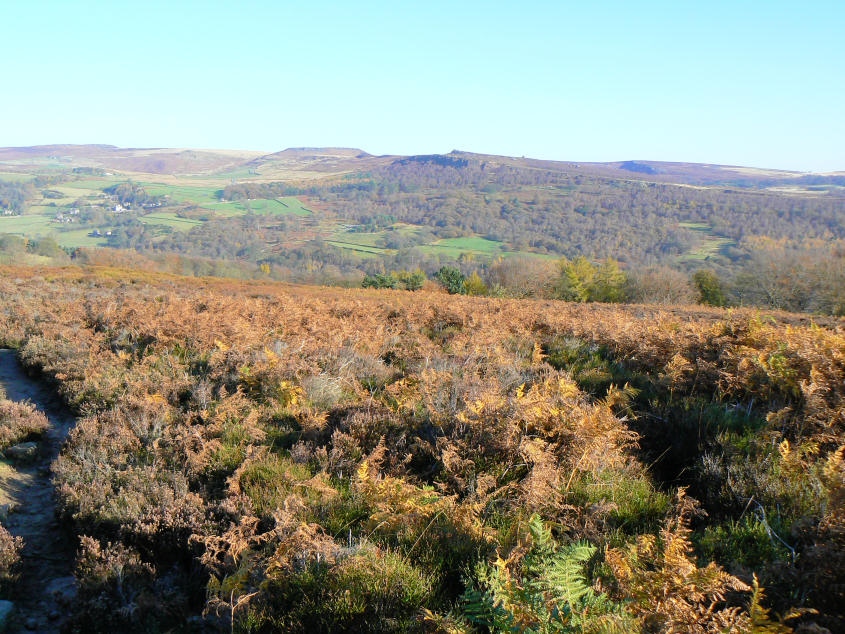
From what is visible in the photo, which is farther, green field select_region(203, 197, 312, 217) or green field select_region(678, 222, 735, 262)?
green field select_region(203, 197, 312, 217)

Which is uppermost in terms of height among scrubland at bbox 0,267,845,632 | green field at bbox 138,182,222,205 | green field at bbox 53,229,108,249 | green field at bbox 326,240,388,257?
green field at bbox 138,182,222,205

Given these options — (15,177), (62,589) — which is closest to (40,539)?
(62,589)

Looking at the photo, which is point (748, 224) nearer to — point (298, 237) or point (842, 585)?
point (298, 237)

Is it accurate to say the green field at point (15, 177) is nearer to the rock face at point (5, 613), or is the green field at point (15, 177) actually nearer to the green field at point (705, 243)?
the green field at point (705, 243)

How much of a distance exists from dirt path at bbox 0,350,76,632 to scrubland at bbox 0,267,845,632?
236mm

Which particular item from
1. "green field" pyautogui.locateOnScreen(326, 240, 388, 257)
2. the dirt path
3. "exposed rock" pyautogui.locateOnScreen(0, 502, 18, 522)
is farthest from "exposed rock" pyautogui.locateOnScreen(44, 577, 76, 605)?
"green field" pyautogui.locateOnScreen(326, 240, 388, 257)

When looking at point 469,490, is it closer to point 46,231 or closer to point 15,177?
point 46,231

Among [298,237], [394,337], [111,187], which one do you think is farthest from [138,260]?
[111,187]

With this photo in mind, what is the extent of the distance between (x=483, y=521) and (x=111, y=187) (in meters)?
203

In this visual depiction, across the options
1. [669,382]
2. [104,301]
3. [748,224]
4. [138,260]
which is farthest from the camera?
[748,224]

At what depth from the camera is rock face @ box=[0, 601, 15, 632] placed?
117 inches

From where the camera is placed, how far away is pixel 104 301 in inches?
438

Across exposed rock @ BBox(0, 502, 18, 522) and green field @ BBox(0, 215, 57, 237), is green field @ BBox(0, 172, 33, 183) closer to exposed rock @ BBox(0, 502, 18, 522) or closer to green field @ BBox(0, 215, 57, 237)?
green field @ BBox(0, 215, 57, 237)

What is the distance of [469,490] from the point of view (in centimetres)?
342
